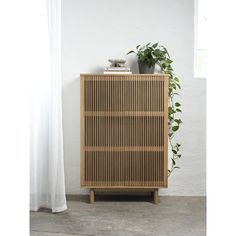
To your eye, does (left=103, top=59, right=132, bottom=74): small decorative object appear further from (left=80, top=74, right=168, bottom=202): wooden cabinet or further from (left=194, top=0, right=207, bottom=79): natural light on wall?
(left=194, top=0, right=207, bottom=79): natural light on wall

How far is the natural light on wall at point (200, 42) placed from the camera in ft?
13.2

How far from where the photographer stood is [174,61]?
4.10 meters

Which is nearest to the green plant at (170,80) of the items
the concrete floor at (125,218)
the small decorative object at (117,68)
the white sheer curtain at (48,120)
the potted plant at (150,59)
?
the potted plant at (150,59)

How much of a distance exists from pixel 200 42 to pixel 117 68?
33.8 inches

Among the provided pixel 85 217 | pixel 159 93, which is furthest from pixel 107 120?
pixel 85 217

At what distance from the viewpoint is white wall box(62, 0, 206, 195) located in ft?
13.4

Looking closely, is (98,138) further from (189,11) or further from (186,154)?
(189,11)

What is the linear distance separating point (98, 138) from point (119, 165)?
11.2 inches

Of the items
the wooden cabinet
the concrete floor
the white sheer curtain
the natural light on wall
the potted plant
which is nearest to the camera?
the concrete floor

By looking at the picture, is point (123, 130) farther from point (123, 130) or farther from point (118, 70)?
point (118, 70)

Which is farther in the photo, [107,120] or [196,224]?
[107,120]

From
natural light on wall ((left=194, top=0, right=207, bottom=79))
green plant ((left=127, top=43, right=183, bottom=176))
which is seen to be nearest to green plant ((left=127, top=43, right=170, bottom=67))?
green plant ((left=127, top=43, right=183, bottom=176))

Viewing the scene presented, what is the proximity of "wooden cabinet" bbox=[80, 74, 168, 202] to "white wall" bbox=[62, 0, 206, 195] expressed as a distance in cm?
43

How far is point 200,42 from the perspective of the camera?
13.3 ft
